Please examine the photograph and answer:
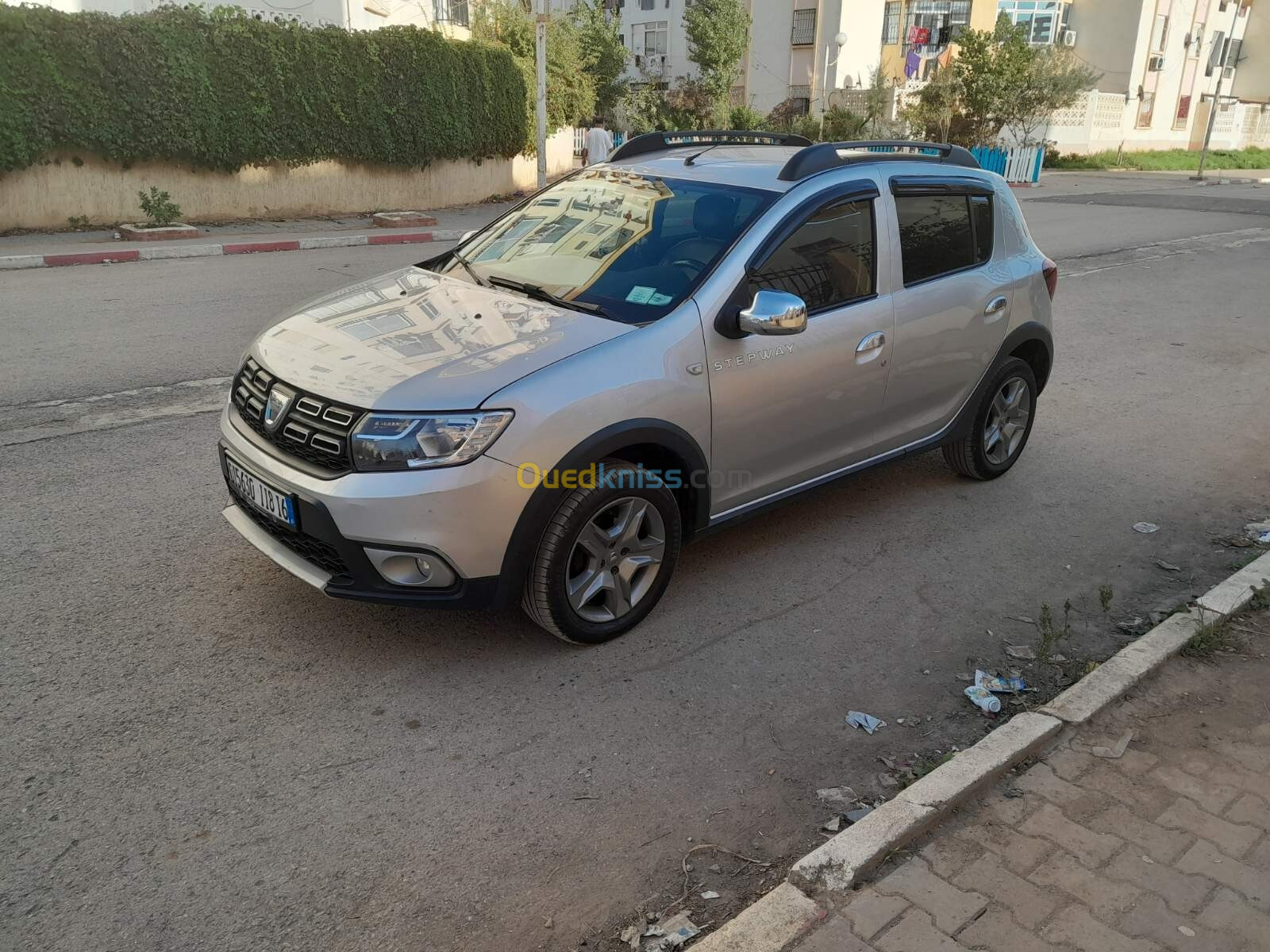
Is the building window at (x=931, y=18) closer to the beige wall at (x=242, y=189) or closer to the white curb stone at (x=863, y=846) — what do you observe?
the beige wall at (x=242, y=189)

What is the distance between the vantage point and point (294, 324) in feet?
13.4

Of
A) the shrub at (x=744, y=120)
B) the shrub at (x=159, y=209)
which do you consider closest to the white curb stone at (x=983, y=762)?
the shrub at (x=159, y=209)

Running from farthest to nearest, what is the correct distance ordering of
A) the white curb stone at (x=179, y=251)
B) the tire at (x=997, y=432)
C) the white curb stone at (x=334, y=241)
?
the white curb stone at (x=334, y=241)
the white curb stone at (x=179, y=251)
the tire at (x=997, y=432)

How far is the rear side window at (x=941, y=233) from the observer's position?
475cm

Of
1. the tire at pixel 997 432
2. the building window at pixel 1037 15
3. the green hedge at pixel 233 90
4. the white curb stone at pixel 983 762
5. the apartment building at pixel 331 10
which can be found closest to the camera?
the white curb stone at pixel 983 762

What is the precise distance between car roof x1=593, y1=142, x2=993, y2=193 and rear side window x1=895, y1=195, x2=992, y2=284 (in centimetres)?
15

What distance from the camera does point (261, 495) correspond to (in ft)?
12.0

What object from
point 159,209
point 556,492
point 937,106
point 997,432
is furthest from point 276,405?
point 937,106

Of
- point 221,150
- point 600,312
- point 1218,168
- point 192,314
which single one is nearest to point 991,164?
point 1218,168

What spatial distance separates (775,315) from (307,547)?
6.25 feet

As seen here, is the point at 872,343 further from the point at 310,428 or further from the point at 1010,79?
the point at 1010,79

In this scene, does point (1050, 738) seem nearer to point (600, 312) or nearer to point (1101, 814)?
point (1101, 814)

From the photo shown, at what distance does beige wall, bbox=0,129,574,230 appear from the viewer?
15.1 m

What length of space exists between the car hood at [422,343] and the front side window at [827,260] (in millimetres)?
811
